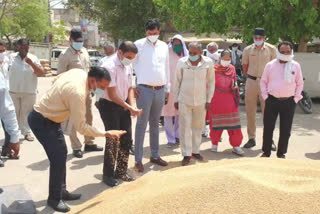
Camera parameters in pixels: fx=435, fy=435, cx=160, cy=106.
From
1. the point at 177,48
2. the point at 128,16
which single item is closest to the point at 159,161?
the point at 177,48

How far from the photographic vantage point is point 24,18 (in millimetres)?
36844

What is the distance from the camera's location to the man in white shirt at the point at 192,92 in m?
5.59

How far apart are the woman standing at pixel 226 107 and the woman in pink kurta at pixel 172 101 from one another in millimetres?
611

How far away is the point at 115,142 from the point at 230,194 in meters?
2.06

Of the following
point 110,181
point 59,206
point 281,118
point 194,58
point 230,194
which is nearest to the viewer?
point 230,194

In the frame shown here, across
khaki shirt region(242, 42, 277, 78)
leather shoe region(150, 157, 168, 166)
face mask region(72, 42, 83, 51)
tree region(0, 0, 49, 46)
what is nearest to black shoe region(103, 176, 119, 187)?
leather shoe region(150, 157, 168, 166)

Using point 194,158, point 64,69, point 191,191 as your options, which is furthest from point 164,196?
point 64,69

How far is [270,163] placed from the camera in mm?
4312

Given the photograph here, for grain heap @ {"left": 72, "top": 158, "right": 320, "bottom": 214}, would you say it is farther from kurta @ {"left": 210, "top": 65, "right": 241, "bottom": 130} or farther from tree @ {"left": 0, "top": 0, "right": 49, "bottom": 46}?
tree @ {"left": 0, "top": 0, "right": 49, "bottom": 46}

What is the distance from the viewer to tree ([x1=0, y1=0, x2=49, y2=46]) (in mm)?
35594

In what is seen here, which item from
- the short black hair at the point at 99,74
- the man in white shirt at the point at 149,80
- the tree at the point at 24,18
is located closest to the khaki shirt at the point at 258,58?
Answer: the man in white shirt at the point at 149,80

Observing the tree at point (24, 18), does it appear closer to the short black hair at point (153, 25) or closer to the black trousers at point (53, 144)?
the short black hair at point (153, 25)

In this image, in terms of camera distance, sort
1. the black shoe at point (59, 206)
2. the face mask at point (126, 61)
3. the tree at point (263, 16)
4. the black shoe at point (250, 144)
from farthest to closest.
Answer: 1. the tree at point (263, 16)
2. the black shoe at point (250, 144)
3. the face mask at point (126, 61)
4. the black shoe at point (59, 206)

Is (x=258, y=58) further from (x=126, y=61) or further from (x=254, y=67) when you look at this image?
(x=126, y=61)
